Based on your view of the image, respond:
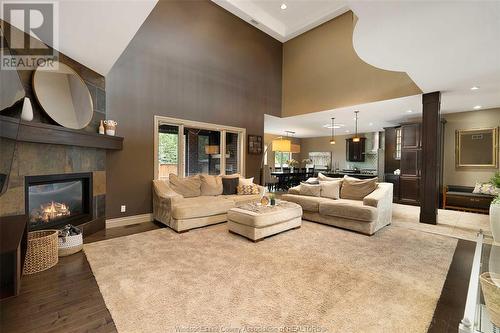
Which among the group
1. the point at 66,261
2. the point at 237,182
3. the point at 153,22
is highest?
the point at 153,22

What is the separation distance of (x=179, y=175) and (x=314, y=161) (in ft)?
27.2

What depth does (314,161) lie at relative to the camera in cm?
1168

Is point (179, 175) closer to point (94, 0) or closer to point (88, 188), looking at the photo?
point (88, 188)

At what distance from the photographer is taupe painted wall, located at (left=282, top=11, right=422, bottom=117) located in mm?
5023

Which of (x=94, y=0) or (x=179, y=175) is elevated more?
(x=94, y=0)

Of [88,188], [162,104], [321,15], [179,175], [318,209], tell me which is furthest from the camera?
[321,15]

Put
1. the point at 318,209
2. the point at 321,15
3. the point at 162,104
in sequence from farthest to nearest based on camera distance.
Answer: the point at 321,15
the point at 162,104
the point at 318,209

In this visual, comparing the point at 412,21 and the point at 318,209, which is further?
the point at 318,209

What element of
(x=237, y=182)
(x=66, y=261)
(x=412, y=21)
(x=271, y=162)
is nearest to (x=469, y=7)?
(x=412, y=21)

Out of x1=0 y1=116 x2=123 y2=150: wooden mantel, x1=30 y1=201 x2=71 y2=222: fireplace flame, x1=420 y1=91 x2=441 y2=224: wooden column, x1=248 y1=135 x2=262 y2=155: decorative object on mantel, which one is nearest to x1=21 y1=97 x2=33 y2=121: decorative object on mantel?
x1=0 y1=116 x2=123 y2=150: wooden mantel

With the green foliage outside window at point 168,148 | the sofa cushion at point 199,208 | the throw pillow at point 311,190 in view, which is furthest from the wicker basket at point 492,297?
the green foliage outside window at point 168,148

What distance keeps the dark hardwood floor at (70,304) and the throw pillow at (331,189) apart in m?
2.28

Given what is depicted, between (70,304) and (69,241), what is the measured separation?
123 centimetres

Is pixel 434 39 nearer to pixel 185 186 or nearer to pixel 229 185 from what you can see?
pixel 229 185
